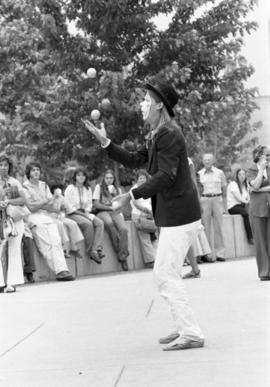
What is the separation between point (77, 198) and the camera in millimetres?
14883

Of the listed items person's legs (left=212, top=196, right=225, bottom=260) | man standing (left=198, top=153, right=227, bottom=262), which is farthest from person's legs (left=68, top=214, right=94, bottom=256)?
person's legs (left=212, top=196, right=225, bottom=260)

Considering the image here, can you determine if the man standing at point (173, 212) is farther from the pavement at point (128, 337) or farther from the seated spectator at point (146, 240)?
the seated spectator at point (146, 240)

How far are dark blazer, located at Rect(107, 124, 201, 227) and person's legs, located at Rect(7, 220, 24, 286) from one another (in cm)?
574

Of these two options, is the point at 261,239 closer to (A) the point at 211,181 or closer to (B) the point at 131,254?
(B) the point at 131,254

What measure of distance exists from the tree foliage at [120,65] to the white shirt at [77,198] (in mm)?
2919

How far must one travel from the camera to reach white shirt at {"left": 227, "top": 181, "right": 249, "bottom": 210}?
57.9ft

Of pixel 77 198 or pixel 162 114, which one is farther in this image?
pixel 77 198

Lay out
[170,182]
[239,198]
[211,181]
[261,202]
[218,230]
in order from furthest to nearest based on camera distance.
A: [239,198] → [218,230] → [211,181] → [261,202] → [170,182]

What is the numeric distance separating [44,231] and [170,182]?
7206 millimetres

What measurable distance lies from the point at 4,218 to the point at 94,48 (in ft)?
21.6

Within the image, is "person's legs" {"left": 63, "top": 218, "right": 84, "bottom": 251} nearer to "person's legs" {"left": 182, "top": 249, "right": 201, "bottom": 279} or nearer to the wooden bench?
the wooden bench

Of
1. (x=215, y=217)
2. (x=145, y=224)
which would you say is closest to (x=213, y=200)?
(x=215, y=217)

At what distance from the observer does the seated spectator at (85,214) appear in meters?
14.7

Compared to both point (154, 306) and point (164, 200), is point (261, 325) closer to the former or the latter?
point (164, 200)
